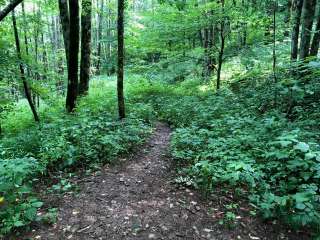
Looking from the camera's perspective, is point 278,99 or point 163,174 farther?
point 278,99

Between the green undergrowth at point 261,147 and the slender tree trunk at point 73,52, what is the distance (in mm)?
3543

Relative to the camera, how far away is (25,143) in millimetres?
6145

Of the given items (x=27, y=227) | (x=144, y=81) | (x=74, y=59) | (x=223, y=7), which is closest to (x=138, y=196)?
(x=27, y=227)

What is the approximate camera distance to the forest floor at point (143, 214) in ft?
12.0

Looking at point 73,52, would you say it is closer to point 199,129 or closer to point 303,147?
point 199,129

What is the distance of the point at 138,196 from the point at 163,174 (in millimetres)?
998

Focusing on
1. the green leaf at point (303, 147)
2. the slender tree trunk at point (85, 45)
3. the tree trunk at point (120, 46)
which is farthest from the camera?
the slender tree trunk at point (85, 45)

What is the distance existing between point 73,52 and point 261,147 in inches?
239

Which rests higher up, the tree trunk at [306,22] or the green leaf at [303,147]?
the tree trunk at [306,22]

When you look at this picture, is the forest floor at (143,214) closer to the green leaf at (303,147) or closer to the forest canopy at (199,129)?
the forest canopy at (199,129)

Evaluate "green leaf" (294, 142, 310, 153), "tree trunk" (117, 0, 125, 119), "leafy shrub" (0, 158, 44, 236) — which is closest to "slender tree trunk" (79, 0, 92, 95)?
"tree trunk" (117, 0, 125, 119)

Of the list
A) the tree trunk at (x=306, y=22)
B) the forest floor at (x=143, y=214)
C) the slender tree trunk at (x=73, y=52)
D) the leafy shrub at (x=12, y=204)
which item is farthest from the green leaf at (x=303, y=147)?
the slender tree trunk at (x=73, y=52)

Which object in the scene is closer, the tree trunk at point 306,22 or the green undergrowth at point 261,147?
the green undergrowth at point 261,147

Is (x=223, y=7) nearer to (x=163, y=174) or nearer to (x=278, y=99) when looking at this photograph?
(x=278, y=99)
